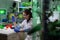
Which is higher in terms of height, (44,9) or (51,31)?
(44,9)

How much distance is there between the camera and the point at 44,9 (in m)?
0.87

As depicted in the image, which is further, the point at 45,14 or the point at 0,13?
the point at 0,13

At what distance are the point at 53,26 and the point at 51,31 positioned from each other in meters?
0.03

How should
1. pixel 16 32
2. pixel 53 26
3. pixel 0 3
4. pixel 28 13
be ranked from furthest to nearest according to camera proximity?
pixel 0 3 < pixel 16 32 < pixel 28 13 < pixel 53 26

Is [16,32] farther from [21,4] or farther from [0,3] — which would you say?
[0,3]

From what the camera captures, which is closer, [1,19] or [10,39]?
[10,39]

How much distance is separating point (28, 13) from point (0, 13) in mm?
1211

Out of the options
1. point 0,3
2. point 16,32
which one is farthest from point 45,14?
point 0,3

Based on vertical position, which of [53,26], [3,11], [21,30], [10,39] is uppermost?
[53,26]

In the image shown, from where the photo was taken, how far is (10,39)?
3.57m

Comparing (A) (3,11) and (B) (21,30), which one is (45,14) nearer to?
(B) (21,30)

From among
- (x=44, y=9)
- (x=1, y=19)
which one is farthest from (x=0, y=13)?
(x=44, y=9)

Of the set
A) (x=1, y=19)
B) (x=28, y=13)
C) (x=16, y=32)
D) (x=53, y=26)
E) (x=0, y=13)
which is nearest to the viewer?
(x=53, y=26)

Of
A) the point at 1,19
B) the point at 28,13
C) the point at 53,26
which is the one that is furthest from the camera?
the point at 1,19
